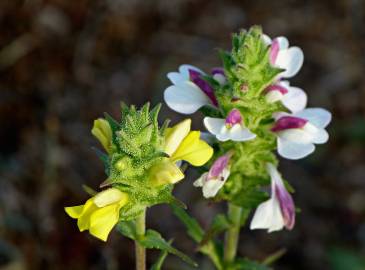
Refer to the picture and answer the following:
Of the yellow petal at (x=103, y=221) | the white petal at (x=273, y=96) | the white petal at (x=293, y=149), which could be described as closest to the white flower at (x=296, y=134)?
the white petal at (x=293, y=149)

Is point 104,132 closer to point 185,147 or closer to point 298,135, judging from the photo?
point 185,147

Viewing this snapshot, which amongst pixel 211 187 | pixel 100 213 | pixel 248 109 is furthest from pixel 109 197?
pixel 248 109

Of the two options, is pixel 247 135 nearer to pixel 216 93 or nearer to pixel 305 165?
pixel 216 93

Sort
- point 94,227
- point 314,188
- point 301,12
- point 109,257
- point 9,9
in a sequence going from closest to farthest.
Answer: point 94,227 → point 109,257 → point 314,188 → point 9,9 → point 301,12

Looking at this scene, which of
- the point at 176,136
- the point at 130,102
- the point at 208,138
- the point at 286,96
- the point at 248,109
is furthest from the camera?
the point at 130,102

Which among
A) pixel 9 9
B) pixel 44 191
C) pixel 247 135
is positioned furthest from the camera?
pixel 9 9

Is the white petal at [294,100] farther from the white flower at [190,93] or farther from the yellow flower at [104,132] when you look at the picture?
the yellow flower at [104,132]

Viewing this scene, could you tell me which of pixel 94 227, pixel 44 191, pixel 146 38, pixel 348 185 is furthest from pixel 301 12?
pixel 94 227
